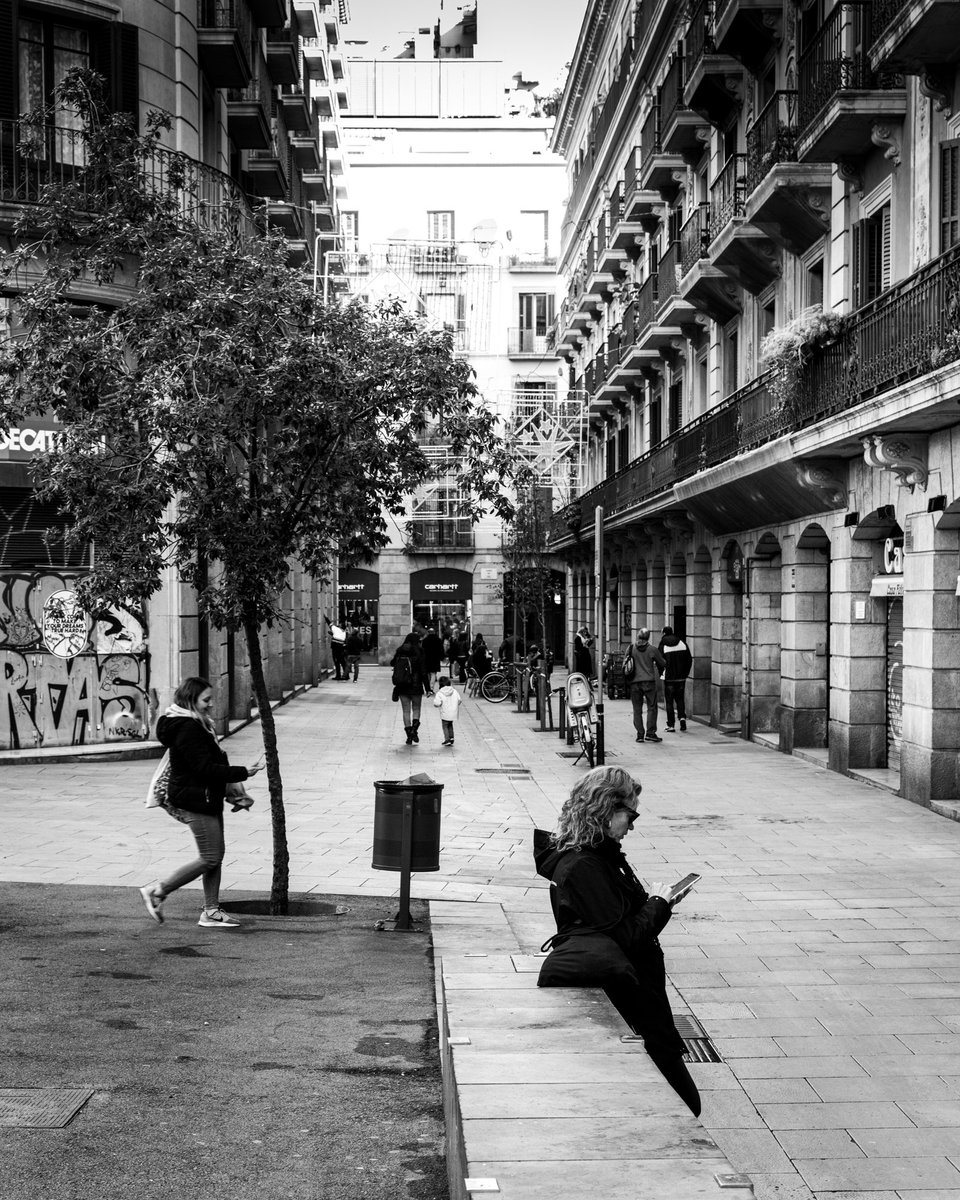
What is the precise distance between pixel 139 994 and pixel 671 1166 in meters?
5.09

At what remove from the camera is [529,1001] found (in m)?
4.62

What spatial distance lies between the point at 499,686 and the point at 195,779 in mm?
27043

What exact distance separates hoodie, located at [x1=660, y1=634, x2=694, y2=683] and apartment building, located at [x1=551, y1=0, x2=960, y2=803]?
1076mm

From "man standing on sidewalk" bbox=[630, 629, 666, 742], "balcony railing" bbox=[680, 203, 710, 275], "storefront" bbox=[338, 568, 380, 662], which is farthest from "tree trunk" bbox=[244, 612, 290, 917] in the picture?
"storefront" bbox=[338, 568, 380, 662]

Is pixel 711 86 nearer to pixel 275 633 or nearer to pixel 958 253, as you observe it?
pixel 958 253

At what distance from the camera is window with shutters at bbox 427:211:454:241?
65.1 m

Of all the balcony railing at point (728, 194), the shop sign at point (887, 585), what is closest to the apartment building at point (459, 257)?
the balcony railing at point (728, 194)

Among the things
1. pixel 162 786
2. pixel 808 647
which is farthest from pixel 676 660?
pixel 162 786

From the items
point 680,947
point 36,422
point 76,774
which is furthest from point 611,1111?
point 36,422

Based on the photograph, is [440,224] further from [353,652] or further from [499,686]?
[499,686]

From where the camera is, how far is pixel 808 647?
20672 mm

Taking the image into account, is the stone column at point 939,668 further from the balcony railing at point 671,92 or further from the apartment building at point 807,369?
the balcony railing at point 671,92

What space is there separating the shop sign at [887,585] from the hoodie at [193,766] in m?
9.98

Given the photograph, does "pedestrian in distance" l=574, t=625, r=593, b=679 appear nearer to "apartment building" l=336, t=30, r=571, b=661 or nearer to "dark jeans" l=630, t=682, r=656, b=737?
"apartment building" l=336, t=30, r=571, b=661
